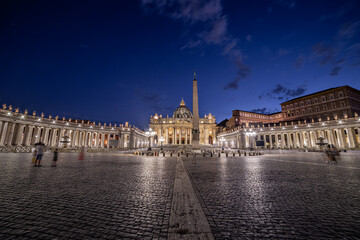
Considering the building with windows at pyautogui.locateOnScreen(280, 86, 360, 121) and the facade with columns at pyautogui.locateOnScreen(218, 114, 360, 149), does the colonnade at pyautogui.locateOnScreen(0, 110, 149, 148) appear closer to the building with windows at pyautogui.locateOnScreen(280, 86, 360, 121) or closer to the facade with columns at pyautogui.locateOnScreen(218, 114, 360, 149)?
the facade with columns at pyautogui.locateOnScreen(218, 114, 360, 149)

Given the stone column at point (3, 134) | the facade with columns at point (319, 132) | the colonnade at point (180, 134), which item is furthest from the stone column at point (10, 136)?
the colonnade at point (180, 134)

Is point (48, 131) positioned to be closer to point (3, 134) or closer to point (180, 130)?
point (3, 134)

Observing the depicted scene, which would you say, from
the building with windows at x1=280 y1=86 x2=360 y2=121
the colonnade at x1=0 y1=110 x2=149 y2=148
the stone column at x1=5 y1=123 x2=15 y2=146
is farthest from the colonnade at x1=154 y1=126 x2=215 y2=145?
the stone column at x1=5 y1=123 x2=15 y2=146

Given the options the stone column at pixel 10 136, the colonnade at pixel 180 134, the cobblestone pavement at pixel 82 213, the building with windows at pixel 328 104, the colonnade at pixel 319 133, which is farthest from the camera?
the colonnade at pixel 180 134

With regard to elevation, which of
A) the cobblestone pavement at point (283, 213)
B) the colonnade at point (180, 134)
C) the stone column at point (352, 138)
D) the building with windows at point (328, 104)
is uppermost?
the building with windows at point (328, 104)

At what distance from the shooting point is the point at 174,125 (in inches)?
4449

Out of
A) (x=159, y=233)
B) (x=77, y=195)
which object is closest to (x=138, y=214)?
(x=159, y=233)

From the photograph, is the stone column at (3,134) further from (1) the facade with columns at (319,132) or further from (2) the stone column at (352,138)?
(2) the stone column at (352,138)

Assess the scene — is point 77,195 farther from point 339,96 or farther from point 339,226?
point 339,96

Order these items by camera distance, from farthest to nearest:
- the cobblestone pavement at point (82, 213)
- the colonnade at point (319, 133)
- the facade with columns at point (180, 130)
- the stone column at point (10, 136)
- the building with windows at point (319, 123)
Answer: the facade with columns at point (180, 130) < the building with windows at point (319, 123) < the colonnade at point (319, 133) < the stone column at point (10, 136) < the cobblestone pavement at point (82, 213)

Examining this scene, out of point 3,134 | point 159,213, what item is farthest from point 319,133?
point 3,134

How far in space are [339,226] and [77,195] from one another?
21.0 ft

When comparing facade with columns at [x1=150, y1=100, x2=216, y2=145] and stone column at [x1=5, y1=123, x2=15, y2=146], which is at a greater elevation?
facade with columns at [x1=150, y1=100, x2=216, y2=145]

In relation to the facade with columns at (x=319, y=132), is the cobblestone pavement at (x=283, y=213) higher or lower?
lower
